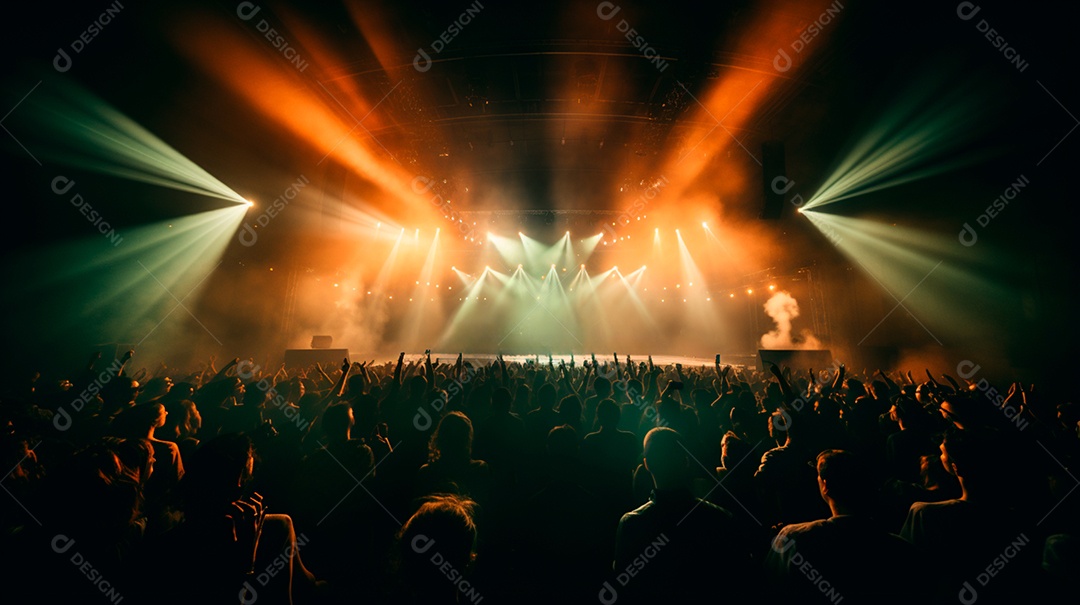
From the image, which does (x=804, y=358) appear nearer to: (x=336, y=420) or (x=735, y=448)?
(x=735, y=448)

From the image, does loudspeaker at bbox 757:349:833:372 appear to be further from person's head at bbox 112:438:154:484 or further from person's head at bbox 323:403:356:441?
person's head at bbox 112:438:154:484

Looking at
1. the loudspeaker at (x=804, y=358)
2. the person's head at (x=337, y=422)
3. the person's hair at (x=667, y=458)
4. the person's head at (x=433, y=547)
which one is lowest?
the person's head at (x=433, y=547)

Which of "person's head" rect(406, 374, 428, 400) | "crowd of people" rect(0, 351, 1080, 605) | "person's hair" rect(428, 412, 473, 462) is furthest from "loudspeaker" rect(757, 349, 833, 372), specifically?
"person's hair" rect(428, 412, 473, 462)

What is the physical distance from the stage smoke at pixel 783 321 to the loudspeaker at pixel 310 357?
55.4 feet

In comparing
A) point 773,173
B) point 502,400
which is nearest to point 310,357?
point 502,400

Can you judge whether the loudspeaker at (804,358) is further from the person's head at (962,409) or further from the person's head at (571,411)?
the person's head at (571,411)

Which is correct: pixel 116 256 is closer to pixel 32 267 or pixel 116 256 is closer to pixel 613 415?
pixel 32 267

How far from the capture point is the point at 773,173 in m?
8.36

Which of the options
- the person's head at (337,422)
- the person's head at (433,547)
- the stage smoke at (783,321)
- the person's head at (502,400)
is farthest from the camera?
the stage smoke at (783,321)

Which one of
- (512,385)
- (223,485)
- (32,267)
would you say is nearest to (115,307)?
(32,267)

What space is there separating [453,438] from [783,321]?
53.9 feet

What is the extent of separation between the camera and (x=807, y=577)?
5.06ft

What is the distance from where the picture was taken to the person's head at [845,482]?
1677mm

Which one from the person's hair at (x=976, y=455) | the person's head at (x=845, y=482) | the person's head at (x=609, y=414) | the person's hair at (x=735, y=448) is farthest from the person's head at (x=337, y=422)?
the person's hair at (x=976, y=455)
